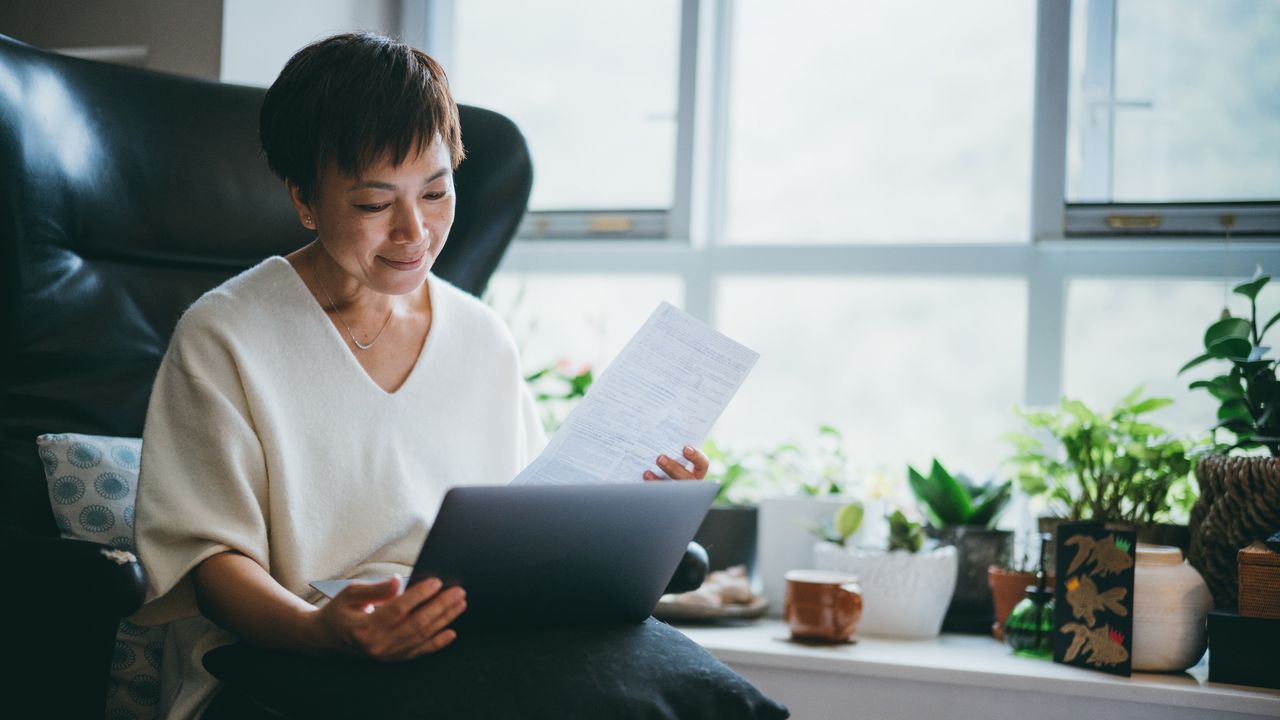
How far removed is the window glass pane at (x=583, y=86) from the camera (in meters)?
2.49

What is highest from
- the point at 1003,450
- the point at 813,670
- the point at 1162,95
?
the point at 1162,95

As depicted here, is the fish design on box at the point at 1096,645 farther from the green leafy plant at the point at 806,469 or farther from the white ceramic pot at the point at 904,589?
the green leafy plant at the point at 806,469

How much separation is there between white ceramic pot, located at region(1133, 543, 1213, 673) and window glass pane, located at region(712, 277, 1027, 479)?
1.83 ft

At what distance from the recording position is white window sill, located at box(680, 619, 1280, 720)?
1.59m

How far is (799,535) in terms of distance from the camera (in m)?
2.09

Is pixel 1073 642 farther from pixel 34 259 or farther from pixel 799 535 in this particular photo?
pixel 34 259

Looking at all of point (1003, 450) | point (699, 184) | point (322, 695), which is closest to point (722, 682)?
point (322, 695)

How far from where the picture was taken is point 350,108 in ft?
3.87

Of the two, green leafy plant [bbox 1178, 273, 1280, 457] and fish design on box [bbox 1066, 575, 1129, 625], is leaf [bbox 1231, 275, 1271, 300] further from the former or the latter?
fish design on box [bbox 1066, 575, 1129, 625]

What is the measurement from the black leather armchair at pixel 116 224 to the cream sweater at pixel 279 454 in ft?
0.57

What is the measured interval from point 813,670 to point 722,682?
0.78 meters

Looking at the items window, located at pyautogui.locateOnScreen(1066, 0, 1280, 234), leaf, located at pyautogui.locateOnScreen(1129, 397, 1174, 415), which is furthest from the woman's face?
window, located at pyautogui.locateOnScreen(1066, 0, 1280, 234)

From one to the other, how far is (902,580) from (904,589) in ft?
0.05

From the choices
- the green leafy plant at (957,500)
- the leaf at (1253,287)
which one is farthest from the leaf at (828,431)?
the leaf at (1253,287)
